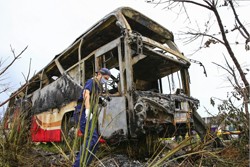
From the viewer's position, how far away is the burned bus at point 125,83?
375 cm

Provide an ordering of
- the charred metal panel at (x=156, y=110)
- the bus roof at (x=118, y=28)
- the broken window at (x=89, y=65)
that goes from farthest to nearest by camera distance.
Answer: the broken window at (x=89, y=65) < the bus roof at (x=118, y=28) < the charred metal panel at (x=156, y=110)

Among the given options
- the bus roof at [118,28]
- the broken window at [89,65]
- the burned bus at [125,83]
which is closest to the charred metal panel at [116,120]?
the burned bus at [125,83]

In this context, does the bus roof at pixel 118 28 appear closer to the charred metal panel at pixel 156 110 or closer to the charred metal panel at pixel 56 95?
the charred metal panel at pixel 56 95

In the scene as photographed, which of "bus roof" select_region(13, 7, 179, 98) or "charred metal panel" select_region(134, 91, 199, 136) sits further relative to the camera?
"bus roof" select_region(13, 7, 179, 98)

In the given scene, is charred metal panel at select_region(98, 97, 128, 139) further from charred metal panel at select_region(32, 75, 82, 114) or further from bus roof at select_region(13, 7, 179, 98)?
bus roof at select_region(13, 7, 179, 98)

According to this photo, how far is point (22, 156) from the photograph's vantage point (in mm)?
3139

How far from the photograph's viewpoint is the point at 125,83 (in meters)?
4.00

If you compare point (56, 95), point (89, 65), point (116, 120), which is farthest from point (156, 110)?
point (56, 95)

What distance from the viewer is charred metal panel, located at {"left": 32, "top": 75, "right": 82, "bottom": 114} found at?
15.9 ft

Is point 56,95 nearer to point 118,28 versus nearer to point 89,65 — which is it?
point 89,65

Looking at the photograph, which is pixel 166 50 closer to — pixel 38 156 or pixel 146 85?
pixel 146 85

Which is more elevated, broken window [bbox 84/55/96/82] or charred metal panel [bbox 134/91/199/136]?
broken window [bbox 84/55/96/82]

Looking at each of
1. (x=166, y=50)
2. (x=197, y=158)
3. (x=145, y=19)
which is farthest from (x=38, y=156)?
(x=145, y=19)

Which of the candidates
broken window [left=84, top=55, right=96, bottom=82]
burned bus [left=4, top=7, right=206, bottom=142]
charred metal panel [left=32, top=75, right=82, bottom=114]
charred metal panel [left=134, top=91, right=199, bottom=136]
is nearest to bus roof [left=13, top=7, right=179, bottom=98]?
burned bus [left=4, top=7, right=206, bottom=142]
